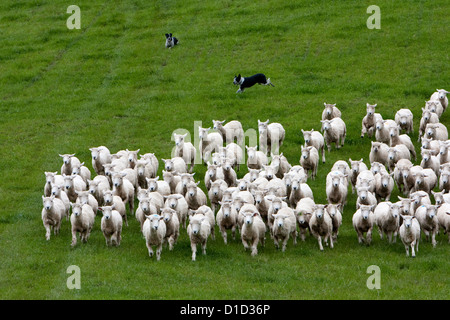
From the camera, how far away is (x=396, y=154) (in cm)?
2517

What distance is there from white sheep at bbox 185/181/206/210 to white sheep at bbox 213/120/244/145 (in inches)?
278

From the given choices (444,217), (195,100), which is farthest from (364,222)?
(195,100)

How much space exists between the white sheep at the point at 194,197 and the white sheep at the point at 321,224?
364 cm

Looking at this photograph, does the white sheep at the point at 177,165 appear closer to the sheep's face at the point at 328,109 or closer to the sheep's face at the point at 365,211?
the sheep's face at the point at 365,211

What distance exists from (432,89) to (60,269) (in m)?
→ 21.4

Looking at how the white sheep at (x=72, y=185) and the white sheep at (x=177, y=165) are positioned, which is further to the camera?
the white sheep at (x=177, y=165)

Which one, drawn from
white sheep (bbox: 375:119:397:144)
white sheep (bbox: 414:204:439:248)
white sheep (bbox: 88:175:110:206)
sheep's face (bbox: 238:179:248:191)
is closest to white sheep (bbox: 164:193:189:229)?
sheep's face (bbox: 238:179:248:191)

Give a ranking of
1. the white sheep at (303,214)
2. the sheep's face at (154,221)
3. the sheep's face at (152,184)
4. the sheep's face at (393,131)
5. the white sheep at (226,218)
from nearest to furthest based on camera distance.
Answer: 1. the sheep's face at (154,221)
2. the white sheep at (303,214)
3. the white sheep at (226,218)
4. the sheep's face at (152,184)
5. the sheep's face at (393,131)

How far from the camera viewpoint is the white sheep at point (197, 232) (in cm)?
1891

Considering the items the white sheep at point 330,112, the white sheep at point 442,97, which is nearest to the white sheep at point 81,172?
the white sheep at point 330,112

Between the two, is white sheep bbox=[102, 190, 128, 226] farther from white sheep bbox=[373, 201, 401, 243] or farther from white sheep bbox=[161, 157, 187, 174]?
white sheep bbox=[373, 201, 401, 243]

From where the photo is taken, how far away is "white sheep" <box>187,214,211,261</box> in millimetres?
18906

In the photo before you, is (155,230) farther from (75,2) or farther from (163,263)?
(75,2)

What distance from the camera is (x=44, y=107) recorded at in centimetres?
3538
